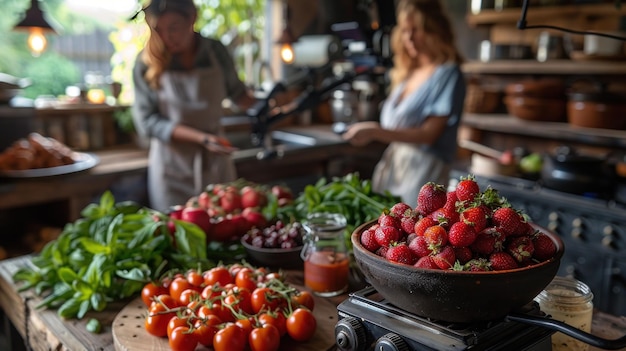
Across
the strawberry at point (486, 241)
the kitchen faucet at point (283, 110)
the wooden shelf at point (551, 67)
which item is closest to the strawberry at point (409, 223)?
the strawberry at point (486, 241)

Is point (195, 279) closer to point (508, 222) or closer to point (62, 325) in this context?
point (62, 325)

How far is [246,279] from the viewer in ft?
4.39

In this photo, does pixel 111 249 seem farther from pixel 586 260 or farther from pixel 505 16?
pixel 505 16

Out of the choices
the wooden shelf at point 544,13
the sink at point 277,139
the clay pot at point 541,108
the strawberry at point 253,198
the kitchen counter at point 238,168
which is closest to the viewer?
the strawberry at point 253,198

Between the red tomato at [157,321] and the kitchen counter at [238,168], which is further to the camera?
the kitchen counter at [238,168]

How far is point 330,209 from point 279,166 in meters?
1.85

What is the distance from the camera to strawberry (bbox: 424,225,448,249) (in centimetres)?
94

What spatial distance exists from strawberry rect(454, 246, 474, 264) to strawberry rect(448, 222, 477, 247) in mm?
12

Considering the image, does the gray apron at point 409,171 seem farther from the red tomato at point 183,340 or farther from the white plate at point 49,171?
the red tomato at point 183,340

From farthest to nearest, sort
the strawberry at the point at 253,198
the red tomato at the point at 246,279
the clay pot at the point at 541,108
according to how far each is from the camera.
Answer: the clay pot at the point at 541,108, the strawberry at the point at 253,198, the red tomato at the point at 246,279

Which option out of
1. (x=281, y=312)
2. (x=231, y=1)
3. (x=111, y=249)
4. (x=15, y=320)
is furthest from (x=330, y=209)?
(x=231, y=1)

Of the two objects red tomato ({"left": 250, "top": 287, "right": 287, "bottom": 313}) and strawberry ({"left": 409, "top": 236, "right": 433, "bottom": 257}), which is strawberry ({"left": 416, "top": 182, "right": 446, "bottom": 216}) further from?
red tomato ({"left": 250, "top": 287, "right": 287, "bottom": 313})

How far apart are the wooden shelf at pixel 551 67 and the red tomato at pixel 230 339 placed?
2.71m

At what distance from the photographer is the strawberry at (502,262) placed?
0.92 metres
